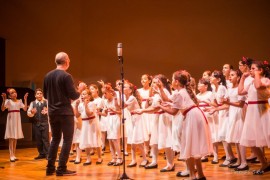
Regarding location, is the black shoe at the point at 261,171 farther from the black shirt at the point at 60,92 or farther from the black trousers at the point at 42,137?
the black trousers at the point at 42,137

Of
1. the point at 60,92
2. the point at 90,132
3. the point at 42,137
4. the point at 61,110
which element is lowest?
the point at 42,137

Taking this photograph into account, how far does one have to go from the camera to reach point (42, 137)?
8.48 meters

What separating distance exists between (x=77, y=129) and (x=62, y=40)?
644cm

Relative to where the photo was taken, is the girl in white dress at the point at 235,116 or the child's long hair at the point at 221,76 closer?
the girl in white dress at the point at 235,116

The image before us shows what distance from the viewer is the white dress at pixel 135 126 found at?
6.60m

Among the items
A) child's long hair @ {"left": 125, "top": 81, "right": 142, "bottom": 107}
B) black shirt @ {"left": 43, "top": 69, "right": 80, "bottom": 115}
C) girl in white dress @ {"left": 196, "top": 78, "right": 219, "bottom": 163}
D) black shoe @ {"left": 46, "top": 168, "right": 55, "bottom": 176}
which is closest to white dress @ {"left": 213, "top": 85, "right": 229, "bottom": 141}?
girl in white dress @ {"left": 196, "top": 78, "right": 219, "bottom": 163}

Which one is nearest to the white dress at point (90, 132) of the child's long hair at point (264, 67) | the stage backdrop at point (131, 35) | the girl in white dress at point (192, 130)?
the girl in white dress at point (192, 130)

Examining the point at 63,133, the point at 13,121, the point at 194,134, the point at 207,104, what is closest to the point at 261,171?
the point at 194,134

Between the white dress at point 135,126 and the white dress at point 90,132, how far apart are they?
2.18 ft

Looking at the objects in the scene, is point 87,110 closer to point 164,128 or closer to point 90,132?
point 90,132

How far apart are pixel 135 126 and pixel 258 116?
2.10 m

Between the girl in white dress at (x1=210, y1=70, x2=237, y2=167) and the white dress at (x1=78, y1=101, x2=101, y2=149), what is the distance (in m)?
2.08

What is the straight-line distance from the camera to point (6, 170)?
6.74m

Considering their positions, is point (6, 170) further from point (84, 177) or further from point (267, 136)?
point (267, 136)
